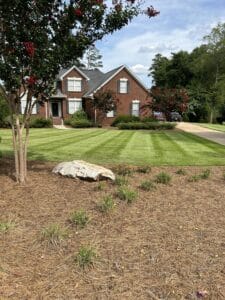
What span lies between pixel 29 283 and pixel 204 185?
4.64 m

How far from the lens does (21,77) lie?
6805mm

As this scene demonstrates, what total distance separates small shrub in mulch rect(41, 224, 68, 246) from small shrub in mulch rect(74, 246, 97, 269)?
46 cm

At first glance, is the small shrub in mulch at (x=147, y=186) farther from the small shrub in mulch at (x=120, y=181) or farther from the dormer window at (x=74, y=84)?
the dormer window at (x=74, y=84)

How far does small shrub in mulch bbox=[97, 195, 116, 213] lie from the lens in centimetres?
579

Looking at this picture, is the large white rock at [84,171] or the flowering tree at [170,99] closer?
the large white rock at [84,171]

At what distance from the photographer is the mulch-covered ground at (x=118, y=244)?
3.73m

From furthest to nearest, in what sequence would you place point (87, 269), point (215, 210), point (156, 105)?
point (156, 105)
point (215, 210)
point (87, 269)

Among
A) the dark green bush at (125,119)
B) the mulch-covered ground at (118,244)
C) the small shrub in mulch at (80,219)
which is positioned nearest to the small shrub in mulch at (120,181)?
the mulch-covered ground at (118,244)

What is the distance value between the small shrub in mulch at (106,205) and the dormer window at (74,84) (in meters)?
33.0

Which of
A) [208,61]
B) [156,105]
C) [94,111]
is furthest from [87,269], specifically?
[208,61]

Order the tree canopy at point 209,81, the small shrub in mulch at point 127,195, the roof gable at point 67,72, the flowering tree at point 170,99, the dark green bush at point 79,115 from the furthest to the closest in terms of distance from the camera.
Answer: the tree canopy at point 209,81 → the roof gable at point 67,72 → the dark green bush at point 79,115 → the flowering tree at point 170,99 → the small shrub in mulch at point 127,195

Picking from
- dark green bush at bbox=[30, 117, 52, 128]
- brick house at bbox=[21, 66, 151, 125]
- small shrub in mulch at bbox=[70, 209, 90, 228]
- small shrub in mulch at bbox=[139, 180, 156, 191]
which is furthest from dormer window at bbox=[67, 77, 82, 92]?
small shrub in mulch at bbox=[70, 209, 90, 228]

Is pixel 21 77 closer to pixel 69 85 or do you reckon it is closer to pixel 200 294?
pixel 200 294

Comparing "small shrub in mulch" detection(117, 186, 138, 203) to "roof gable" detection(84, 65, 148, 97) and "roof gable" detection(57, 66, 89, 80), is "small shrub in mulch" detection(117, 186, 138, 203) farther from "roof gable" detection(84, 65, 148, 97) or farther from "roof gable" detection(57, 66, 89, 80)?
"roof gable" detection(57, 66, 89, 80)
